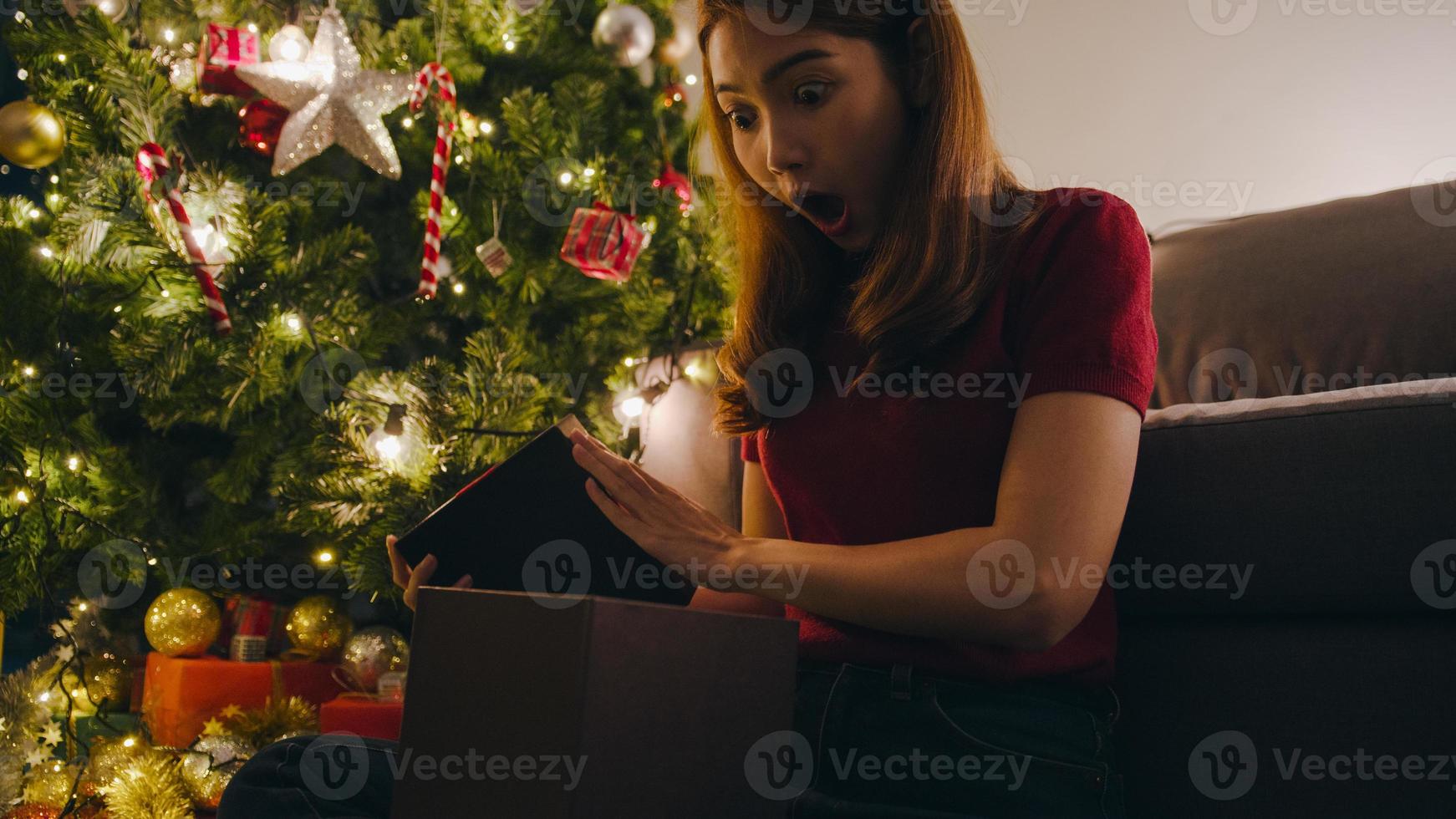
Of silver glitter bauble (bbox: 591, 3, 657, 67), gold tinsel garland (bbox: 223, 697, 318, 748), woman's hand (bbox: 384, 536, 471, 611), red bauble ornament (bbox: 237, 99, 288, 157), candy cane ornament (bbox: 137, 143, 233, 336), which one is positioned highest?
silver glitter bauble (bbox: 591, 3, 657, 67)

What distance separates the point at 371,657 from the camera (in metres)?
1.63

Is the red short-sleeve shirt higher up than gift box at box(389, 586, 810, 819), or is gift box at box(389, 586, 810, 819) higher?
the red short-sleeve shirt

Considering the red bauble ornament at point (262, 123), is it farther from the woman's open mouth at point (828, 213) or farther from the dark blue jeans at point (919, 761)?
the dark blue jeans at point (919, 761)

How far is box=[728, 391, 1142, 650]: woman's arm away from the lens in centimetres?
72

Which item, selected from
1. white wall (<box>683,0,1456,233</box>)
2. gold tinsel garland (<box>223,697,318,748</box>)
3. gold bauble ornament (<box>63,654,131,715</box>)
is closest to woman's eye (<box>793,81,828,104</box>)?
white wall (<box>683,0,1456,233</box>)

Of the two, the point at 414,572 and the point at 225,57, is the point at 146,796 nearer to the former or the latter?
the point at 414,572

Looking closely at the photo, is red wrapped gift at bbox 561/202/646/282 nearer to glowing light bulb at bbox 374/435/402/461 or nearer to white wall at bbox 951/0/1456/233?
glowing light bulb at bbox 374/435/402/461

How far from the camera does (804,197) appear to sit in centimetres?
95

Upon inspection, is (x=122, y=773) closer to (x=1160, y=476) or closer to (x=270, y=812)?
(x=270, y=812)

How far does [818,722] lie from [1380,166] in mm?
1507

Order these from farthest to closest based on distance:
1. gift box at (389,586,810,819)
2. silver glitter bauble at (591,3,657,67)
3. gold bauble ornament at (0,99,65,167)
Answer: silver glitter bauble at (591,3,657,67), gold bauble ornament at (0,99,65,167), gift box at (389,586,810,819)

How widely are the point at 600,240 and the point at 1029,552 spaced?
108 cm

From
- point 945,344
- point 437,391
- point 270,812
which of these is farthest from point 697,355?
point 270,812

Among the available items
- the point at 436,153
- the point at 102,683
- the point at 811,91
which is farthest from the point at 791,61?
the point at 102,683
